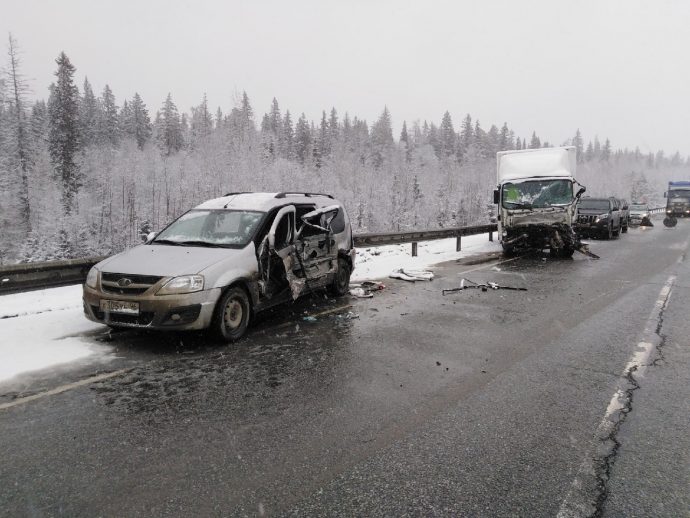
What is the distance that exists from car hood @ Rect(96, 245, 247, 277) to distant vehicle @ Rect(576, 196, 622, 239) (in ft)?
68.6

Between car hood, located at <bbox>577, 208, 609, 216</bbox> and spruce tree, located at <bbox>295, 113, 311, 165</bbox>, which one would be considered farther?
spruce tree, located at <bbox>295, 113, 311, 165</bbox>

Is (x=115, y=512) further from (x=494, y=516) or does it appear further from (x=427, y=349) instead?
(x=427, y=349)

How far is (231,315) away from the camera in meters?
6.24

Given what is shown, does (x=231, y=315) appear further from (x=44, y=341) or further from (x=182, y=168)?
(x=182, y=168)

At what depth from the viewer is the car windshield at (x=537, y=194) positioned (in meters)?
Result: 16.0

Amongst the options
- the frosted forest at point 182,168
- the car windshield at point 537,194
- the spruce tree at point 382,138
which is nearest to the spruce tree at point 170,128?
the frosted forest at point 182,168

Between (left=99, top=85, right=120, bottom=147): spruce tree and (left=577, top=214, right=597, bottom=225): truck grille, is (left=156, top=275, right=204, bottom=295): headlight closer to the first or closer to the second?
(left=577, top=214, right=597, bottom=225): truck grille

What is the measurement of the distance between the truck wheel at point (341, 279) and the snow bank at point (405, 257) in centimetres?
181

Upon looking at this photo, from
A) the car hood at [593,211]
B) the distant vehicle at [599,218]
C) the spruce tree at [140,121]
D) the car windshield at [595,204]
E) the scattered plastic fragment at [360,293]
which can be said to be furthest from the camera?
the spruce tree at [140,121]

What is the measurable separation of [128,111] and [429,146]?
64.1 m

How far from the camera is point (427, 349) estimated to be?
593 centimetres

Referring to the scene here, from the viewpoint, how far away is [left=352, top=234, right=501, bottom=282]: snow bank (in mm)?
12602

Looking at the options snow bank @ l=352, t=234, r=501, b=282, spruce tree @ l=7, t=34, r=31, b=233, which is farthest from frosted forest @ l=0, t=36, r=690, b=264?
snow bank @ l=352, t=234, r=501, b=282

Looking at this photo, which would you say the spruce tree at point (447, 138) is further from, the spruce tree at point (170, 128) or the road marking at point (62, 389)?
the road marking at point (62, 389)
